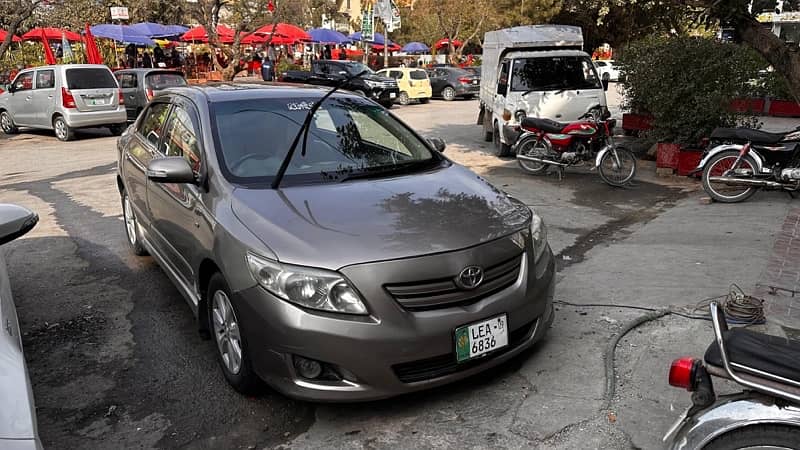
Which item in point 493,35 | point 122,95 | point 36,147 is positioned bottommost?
point 36,147

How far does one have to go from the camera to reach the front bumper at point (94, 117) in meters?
14.8

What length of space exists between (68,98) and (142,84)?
6.83ft

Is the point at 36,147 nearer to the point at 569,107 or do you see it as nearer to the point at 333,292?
the point at 569,107

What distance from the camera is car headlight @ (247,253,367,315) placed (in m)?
3.03

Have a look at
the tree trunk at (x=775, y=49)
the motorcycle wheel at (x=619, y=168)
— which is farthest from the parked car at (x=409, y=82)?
the tree trunk at (x=775, y=49)

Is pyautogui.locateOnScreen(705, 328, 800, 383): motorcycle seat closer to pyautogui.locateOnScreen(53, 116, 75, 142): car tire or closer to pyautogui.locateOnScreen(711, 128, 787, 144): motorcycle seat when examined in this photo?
pyautogui.locateOnScreen(711, 128, 787, 144): motorcycle seat

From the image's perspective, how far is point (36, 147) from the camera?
47.1 feet

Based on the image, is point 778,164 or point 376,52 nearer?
point 778,164

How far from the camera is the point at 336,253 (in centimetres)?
311

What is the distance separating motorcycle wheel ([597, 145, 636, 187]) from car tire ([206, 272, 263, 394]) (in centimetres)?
678

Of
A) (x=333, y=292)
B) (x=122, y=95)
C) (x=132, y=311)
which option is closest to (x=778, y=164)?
(x=333, y=292)

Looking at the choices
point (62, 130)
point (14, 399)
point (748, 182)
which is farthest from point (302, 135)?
point (62, 130)

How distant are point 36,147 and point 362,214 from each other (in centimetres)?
1364

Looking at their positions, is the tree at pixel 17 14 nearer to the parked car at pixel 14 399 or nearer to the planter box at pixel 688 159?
the planter box at pixel 688 159
